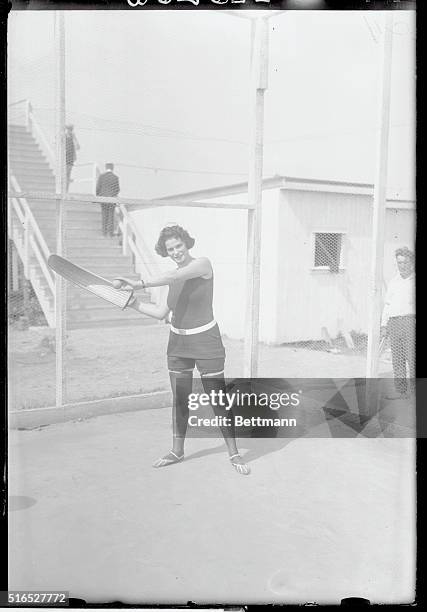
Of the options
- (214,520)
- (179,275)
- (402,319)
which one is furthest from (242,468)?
(402,319)

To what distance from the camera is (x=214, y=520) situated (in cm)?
A: 283

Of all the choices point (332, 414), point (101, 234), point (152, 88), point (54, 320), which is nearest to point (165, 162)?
point (152, 88)

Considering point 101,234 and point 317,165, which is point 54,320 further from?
point 317,165

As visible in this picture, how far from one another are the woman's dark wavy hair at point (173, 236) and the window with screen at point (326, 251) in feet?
2.20

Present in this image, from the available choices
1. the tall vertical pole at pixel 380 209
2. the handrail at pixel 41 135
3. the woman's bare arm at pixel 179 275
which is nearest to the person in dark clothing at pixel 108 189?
the handrail at pixel 41 135

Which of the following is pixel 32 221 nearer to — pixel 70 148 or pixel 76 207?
pixel 76 207

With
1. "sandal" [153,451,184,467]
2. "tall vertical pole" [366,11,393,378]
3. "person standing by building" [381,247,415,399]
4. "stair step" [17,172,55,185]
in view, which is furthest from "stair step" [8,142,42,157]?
"person standing by building" [381,247,415,399]

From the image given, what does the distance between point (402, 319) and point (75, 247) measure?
1697mm

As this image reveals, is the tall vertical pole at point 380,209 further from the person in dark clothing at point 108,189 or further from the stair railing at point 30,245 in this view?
the stair railing at point 30,245

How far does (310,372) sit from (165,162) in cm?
124

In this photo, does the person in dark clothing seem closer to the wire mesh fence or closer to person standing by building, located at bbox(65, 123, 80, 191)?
the wire mesh fence

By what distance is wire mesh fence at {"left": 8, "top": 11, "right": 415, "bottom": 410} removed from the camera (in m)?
3.01

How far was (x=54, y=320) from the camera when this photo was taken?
11.6 ft

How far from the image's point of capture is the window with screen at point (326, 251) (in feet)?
11.2
